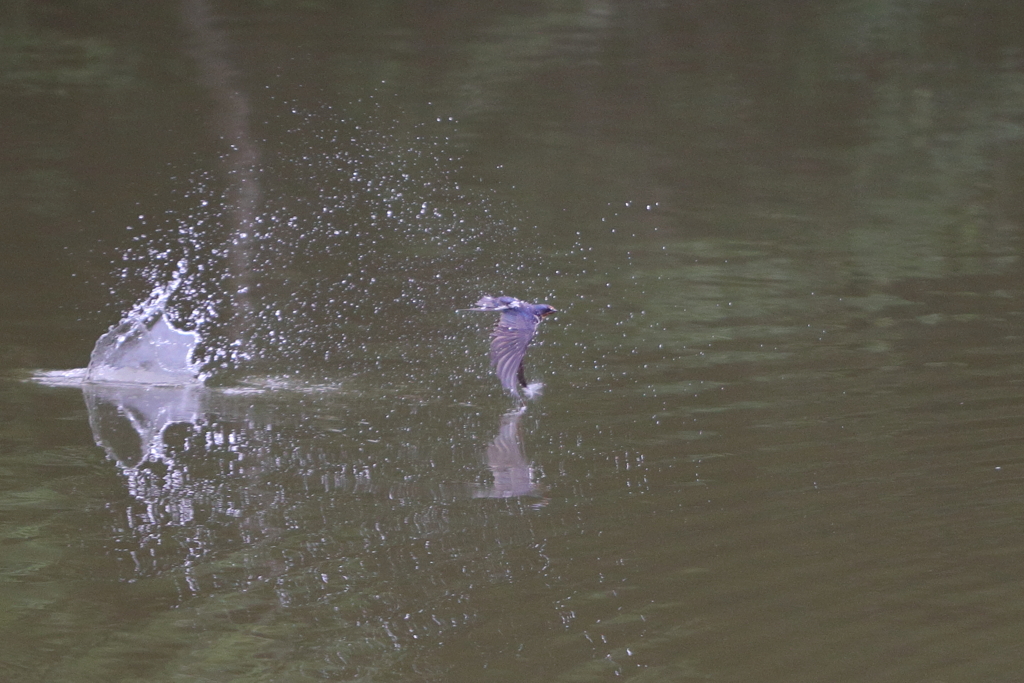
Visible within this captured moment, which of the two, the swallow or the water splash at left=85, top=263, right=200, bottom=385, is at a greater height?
the swallow

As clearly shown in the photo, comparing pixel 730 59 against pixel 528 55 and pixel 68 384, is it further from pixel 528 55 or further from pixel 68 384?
pixel 68 384

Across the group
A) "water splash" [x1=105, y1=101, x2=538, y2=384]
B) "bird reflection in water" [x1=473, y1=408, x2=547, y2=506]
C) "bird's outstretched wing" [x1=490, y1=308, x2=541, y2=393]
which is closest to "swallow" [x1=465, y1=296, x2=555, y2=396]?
"bird's outstretched wing" [x1=490, y1=308, x2=541, y2=393]

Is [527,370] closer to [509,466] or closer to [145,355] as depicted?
[509,466]

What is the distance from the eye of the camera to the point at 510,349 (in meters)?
4.94

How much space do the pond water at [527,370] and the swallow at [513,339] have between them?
6.5 inches

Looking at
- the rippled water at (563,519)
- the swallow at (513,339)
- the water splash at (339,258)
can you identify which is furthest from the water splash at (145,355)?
the swallow at (513,339)

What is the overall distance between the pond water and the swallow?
17 centimetres

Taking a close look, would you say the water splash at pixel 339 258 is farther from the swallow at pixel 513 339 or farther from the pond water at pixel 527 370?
the swallow at pixel 513 339

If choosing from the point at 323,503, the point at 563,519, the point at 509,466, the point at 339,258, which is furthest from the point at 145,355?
the point at 563,519

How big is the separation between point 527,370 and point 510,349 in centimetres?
55

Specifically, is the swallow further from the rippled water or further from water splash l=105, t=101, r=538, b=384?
water splash l=105, t=101, r=538, b=384

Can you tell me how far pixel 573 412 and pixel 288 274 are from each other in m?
2.10

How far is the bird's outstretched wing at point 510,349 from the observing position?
16.2 ft

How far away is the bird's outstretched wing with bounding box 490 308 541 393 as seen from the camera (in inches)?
194
